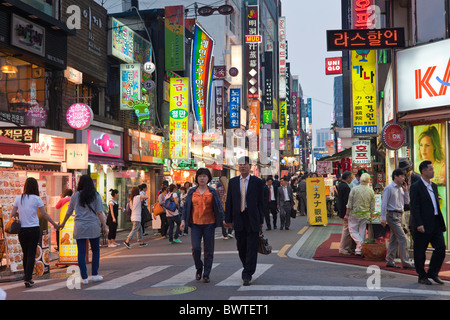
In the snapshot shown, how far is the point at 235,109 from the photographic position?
52250mm

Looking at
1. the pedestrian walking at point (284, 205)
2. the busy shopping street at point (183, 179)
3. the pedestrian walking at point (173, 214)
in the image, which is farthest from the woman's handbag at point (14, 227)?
the pedestrian walking at point (284, 205)

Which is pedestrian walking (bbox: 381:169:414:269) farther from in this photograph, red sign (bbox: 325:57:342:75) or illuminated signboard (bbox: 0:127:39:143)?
red sign (bbox: 325:57:342:75)

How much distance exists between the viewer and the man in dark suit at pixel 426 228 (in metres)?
8.84

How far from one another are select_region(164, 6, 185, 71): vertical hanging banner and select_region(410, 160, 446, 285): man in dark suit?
67.9ft

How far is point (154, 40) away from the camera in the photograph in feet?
95.1

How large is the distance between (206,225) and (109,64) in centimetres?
1646

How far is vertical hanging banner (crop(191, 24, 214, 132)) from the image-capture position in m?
32.7

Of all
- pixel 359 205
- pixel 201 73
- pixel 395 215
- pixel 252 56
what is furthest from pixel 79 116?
pixel 252 56

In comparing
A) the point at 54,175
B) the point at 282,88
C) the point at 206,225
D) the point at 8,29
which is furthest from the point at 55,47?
the point at 282,88

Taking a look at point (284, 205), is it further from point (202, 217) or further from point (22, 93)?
point (202, 217)

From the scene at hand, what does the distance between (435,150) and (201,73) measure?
20930mm

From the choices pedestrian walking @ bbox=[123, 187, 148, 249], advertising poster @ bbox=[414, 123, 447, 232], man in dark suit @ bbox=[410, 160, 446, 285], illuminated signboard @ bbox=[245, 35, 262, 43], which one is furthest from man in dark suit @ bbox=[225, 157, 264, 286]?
Result: illuminated signboard @ bbox=[245, 35, 262, 43]

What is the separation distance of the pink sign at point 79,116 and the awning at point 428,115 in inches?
398

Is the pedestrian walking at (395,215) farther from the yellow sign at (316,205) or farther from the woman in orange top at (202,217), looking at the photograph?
the yellow sign at (316,205)
